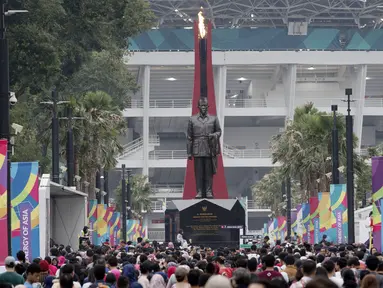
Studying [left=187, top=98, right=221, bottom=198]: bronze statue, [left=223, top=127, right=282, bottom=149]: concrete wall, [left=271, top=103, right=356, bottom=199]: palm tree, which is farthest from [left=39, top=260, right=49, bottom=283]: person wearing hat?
[left=223, top=127, right=282, bottom=149]: concrete wall

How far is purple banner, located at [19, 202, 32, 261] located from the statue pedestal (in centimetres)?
1966

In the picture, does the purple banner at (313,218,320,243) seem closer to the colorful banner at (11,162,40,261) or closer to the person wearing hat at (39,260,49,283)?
the colorful banner at (11,162,40,261)

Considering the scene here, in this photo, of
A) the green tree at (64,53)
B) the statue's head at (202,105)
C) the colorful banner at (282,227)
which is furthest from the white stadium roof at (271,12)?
the statue's head at (202,105)

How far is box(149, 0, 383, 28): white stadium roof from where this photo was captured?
13575cm

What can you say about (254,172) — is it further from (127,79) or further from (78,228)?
(78,228)

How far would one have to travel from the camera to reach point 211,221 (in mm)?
48906

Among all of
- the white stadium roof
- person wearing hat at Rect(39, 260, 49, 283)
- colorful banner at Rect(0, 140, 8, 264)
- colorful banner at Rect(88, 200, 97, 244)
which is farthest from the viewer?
the white stadium roof

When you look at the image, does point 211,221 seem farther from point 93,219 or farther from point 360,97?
point 360,97

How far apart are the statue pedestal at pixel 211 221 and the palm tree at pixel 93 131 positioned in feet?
43.6

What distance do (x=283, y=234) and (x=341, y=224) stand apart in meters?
38.5

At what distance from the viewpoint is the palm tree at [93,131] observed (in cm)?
6184

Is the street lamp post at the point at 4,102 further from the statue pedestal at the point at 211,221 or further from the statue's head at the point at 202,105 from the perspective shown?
the statue pedestal at the point at 211,221

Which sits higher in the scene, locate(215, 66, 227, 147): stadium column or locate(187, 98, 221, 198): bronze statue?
locate(215, 66, 227, 147): stadium column

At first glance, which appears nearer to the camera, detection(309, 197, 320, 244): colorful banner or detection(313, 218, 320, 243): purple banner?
detection(313, 218, 320, 243): purple banner
